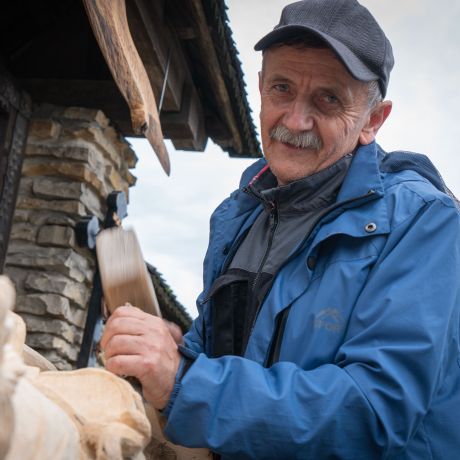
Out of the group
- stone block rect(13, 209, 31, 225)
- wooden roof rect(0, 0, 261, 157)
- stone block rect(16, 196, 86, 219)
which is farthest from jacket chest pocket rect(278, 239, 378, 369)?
stone block rect(13, 209, 31, 225)

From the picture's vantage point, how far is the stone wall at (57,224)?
383 cm

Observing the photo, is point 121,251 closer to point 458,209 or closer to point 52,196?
point 458,209

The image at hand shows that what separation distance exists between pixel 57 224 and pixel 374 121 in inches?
97.1

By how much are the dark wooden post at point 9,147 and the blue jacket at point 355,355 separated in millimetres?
2659

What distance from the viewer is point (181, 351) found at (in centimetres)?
144

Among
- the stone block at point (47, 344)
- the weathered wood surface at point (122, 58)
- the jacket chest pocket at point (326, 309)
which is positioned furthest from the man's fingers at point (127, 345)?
the stone block at point (47, 344)

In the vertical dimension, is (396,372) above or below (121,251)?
below

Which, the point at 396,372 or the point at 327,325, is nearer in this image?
the point at 396,372

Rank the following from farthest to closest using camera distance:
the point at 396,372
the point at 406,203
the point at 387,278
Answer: the point at 406,203, the point at 387,278, the point at 396,372

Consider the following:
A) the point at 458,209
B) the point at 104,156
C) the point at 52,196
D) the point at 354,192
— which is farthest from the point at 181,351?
the point at 104,156

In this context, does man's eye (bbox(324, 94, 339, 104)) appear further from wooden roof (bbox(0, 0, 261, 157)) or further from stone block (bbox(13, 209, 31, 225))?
stone block (bbox(13, 209, 31, 225))

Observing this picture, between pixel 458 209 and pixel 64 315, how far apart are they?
274 centimetres

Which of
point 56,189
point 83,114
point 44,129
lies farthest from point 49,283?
point 83,114

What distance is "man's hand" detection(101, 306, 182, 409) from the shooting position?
4.46 ft
